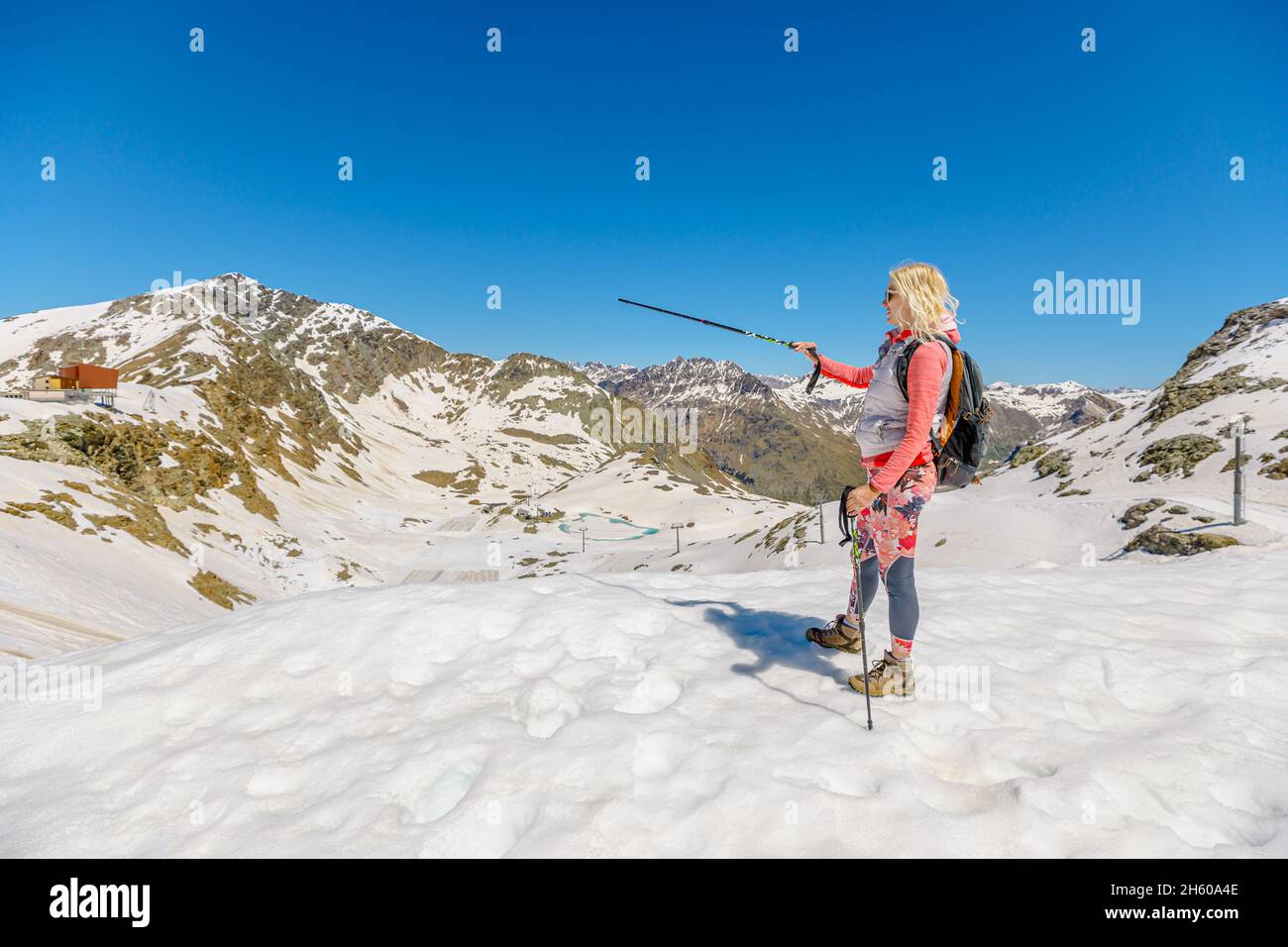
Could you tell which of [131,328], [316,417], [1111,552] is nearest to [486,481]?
[316,417]

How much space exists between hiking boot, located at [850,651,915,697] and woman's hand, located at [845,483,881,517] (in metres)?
1.44

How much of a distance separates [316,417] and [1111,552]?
13483cm

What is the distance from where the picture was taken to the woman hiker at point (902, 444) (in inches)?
193

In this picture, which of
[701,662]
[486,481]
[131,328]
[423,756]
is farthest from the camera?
[131,328]

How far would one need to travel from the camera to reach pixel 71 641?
15.5m

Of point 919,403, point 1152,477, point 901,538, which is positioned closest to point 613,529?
point 1152,477

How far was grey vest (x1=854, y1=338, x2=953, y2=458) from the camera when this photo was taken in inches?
205

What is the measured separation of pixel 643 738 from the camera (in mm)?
4676

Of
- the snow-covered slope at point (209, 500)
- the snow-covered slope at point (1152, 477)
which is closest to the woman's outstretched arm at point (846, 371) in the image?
the snow-covered slope at point (1152, 477)

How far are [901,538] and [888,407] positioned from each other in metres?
1.24

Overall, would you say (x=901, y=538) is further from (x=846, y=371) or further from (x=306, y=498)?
(x=306, y=498)

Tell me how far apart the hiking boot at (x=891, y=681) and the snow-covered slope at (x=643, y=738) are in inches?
5.4

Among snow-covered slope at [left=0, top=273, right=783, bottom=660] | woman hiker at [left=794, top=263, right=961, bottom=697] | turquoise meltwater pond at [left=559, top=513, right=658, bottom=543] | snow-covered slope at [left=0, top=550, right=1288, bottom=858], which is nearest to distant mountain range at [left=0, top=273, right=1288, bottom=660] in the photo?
snow-covered slope at [left=0, top=273, right=783, bottom=660]
